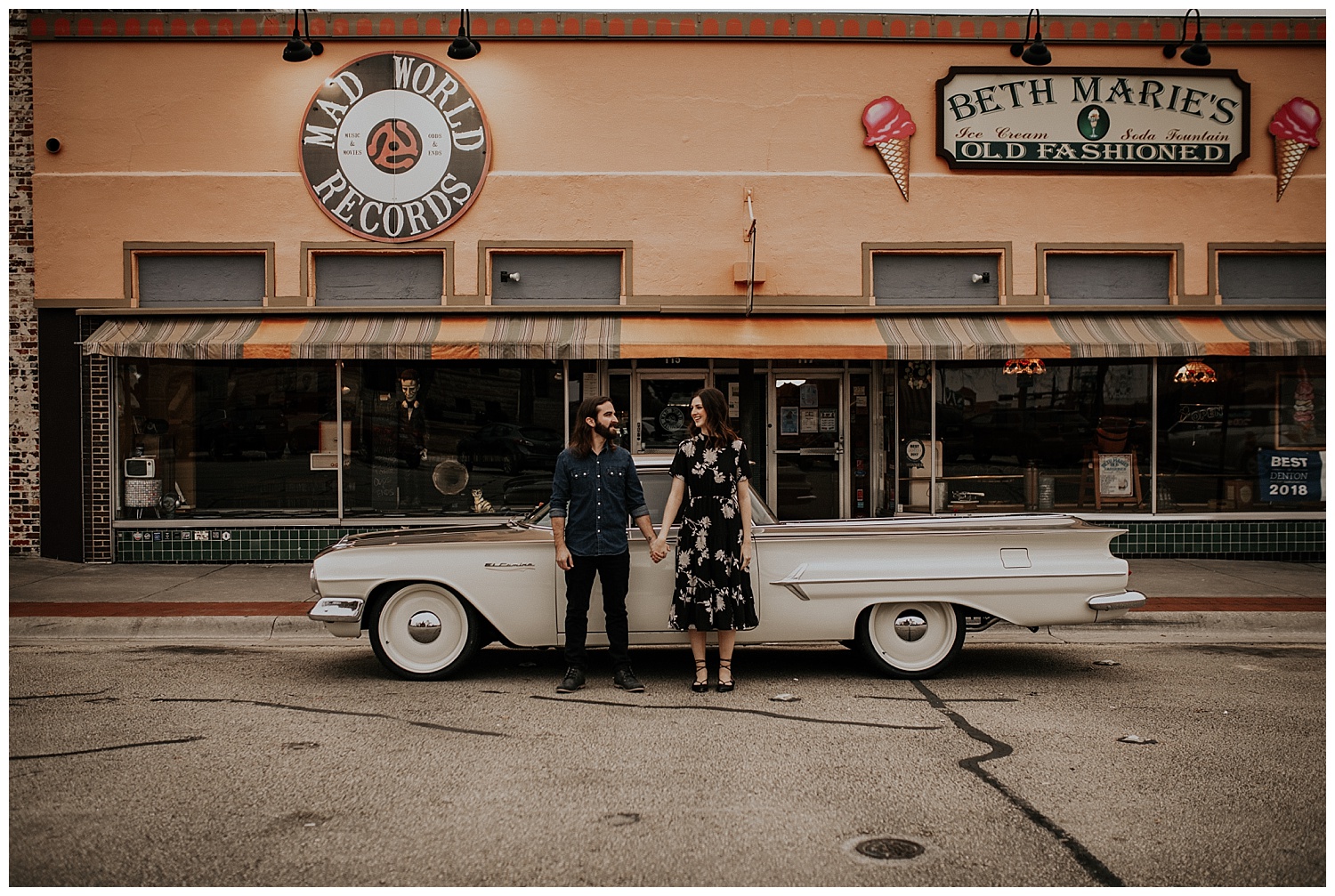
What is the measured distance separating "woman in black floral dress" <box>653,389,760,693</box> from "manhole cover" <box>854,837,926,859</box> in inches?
99.3

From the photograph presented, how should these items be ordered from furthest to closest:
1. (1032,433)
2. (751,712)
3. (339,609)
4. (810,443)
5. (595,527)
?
(810,443) → (1032,433) → (339,609) → (595,527) → (751,712)

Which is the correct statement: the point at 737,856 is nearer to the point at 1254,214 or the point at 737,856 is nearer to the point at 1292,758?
the point at 1292,758

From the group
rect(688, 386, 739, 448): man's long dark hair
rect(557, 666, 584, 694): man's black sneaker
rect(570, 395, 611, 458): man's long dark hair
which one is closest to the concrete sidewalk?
rect(557, 666, 584, 694): man's black sneaker

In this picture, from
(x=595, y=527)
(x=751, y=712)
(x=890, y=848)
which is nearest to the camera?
(x=890, y=848)

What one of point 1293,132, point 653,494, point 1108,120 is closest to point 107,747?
point 653,494

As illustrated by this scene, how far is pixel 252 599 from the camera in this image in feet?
32.5

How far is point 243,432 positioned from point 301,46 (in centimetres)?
444

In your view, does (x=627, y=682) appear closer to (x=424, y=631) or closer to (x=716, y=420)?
(x=424, y=631)

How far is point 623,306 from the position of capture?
12.6 meters

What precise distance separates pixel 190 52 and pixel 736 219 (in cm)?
662

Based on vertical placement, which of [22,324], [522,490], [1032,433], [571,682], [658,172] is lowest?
[571,682]

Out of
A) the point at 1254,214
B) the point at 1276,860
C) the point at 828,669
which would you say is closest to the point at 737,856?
the point at 1276,860

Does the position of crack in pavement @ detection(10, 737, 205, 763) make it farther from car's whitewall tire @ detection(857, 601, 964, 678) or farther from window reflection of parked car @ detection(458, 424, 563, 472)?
window reflection of parked car @ detection(458, 424, 563, 472)

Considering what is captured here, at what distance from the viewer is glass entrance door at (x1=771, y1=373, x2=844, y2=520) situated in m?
13.3
